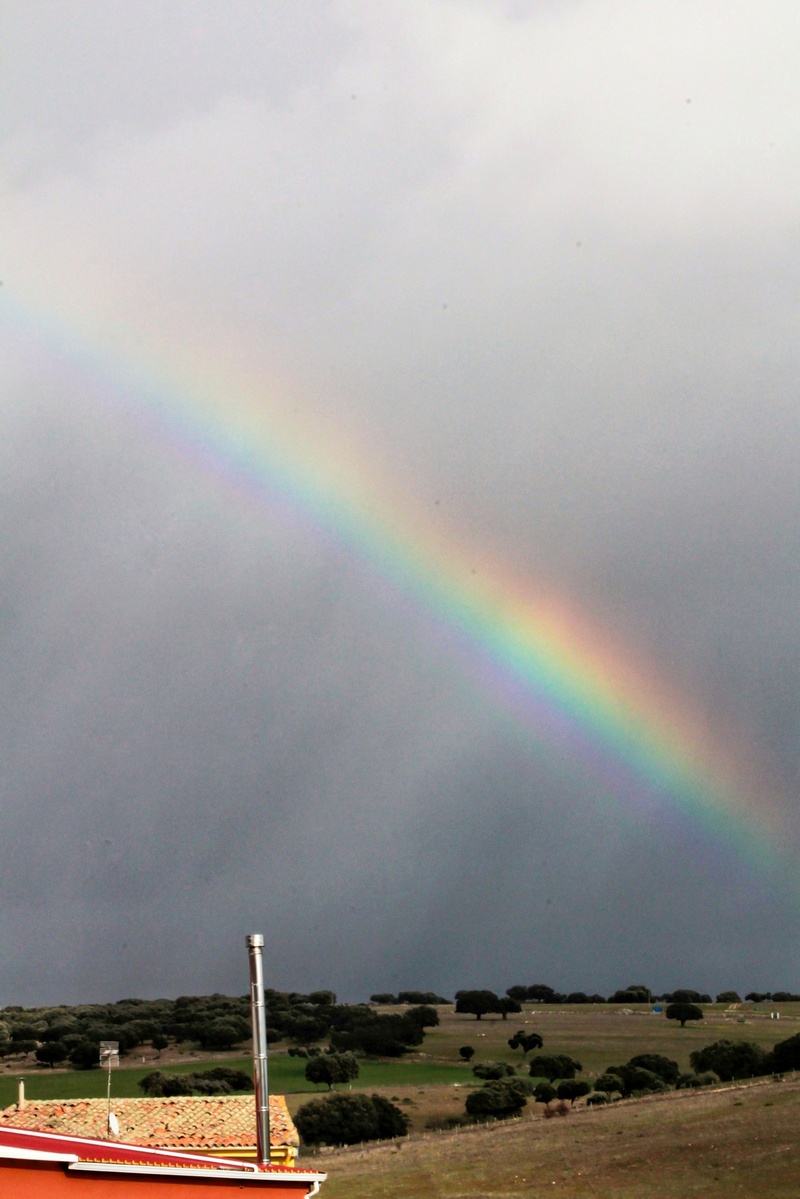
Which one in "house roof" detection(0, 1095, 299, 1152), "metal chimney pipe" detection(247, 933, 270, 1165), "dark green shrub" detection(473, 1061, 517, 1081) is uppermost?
"metal chimney pipe" detection(247, 933, 270, 1165)

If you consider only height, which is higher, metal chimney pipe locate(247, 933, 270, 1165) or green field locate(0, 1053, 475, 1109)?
metal chimney pipe locate(247, 933, 270, 1165)

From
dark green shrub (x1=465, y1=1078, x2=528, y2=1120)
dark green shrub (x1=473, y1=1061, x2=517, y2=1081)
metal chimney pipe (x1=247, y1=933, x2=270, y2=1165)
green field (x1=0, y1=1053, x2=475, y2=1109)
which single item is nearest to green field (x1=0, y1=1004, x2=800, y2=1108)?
green field (x1=0, y1=1053, x2=475, y2=1109)

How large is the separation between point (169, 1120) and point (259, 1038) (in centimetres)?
1750

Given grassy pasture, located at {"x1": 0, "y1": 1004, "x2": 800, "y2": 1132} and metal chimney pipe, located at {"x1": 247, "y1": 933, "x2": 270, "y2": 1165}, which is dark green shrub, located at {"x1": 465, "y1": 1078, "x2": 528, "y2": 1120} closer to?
grassy pasture, located at {"x1": 0, "y1": 1004, "x2": 800, "y2": 1132}

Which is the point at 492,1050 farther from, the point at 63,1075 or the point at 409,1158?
the point at 409,1158

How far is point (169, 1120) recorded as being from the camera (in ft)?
122

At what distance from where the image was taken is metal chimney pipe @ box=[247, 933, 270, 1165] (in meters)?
21.6

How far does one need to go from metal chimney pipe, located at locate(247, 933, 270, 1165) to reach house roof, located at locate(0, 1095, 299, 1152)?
10276 mm

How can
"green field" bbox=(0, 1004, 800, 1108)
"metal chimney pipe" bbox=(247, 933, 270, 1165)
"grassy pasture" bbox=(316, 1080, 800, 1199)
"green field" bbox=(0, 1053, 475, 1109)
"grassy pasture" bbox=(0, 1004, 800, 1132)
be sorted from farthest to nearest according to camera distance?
"green field" bbox=(0, 1004, 800, 1108) → "grassy pasture" bbox=(0, 1004, 800, 1132) → "green field" bbox=(0, 1053, 475, 1109) → "grassy pasture" bbox=(316, 1080, 800, 1199) → "metal chimney pipe" bbox=(247, 933, 270, 1165)

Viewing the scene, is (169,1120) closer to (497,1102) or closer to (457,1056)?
(497,1102)

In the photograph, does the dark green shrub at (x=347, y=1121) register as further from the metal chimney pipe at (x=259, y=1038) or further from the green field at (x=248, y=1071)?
the metal chimney pipe at (x=259, y=1038)

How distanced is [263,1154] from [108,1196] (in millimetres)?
5379

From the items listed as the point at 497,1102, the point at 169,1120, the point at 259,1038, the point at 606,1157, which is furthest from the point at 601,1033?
the point at 259,1038

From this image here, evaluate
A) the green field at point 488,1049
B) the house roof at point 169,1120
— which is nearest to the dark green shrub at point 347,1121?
the green field at point 488,1049
